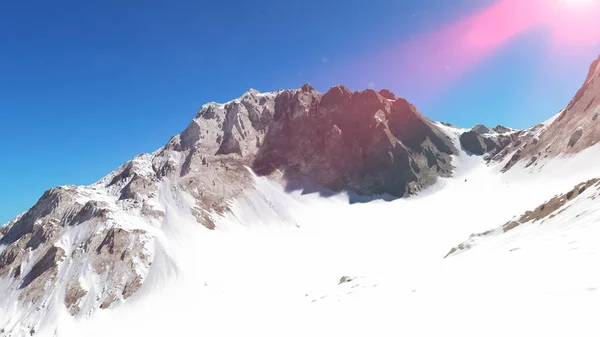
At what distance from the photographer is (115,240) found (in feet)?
219

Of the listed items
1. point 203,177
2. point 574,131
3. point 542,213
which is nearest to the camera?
point 542,213

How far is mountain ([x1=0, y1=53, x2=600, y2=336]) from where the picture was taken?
1973cm

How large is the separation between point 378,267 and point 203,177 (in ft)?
236

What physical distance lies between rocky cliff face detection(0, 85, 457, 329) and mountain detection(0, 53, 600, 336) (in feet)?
1.62

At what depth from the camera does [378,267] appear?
1647 inches

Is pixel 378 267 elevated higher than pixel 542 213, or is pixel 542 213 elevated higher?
pixel 378 267

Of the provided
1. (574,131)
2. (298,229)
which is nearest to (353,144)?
(298,229)

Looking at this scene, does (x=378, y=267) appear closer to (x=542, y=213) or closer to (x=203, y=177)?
(x=542, y=213)

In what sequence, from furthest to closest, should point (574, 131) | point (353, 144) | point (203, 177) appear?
point (353, 144), point (203, 177), point (574, 131)

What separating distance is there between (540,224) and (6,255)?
310 ft

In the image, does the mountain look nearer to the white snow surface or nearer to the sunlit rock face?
the white snow surface

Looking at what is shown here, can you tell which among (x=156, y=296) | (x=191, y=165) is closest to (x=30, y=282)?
(x=156, y=296)

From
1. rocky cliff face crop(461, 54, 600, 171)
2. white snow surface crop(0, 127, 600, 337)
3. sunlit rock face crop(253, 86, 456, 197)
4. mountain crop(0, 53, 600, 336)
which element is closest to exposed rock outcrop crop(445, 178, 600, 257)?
mountain crop(0, 53, 600, 336)

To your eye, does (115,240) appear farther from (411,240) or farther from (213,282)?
(411,240)
